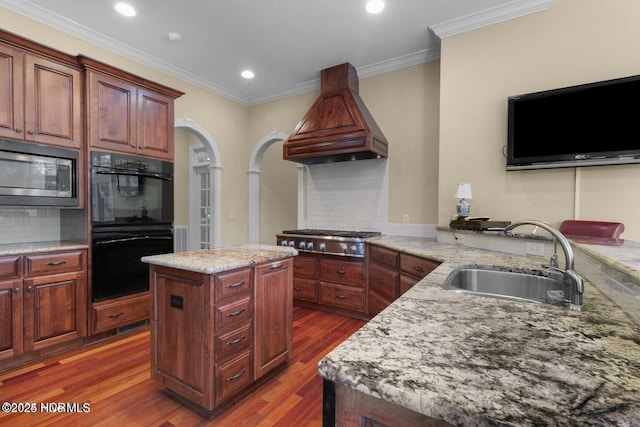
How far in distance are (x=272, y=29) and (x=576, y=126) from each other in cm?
292

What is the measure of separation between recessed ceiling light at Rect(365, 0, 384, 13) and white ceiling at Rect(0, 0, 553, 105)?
0.06m

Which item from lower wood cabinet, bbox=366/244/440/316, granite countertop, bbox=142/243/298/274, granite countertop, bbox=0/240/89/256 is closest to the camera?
granite countertop, bbox=142/243/298/274

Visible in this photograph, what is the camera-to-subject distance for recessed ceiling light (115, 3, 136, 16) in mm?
2658

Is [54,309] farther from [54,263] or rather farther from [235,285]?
[235,285]

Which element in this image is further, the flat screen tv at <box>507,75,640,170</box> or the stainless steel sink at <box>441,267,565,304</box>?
the flat screen tv at <box>507,75,640,170</box>

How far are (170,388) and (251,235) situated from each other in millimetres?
3282

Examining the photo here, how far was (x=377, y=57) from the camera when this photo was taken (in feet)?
11.7

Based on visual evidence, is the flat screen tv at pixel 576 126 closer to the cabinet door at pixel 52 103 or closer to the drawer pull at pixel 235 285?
the drawer pull at pixel 235 285

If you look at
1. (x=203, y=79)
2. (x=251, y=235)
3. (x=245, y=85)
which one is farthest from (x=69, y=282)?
(x=245, y=85)

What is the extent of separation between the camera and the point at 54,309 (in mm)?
2406

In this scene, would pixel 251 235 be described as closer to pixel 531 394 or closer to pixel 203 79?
pixel 203 79

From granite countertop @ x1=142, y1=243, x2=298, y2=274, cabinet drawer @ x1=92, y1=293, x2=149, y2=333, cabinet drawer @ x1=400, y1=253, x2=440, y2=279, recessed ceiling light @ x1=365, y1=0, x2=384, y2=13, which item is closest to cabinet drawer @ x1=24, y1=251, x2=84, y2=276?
cabinet drawer @ x1=92, y1=293, x2=149, y2=333

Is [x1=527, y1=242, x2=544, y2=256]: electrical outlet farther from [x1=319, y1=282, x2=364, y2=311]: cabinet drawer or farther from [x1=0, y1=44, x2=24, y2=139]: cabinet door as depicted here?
[x1=0, y1=44, x2=24, y2=139]: cabinet door

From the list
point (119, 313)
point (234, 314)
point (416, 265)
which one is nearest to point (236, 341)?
point (234, 314)
